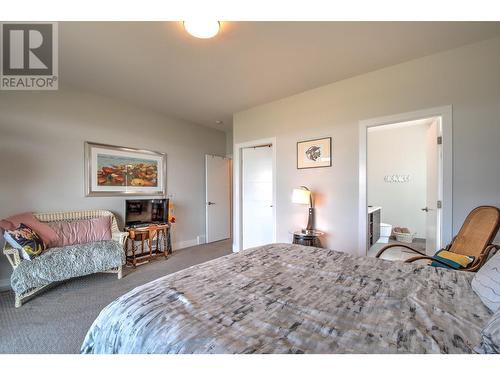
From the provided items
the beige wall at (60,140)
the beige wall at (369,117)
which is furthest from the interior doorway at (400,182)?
the beige wall at (60,140)

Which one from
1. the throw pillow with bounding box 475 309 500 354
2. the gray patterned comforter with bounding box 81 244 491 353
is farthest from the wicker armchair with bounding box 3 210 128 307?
the throw pillow with bounding box 475 309 500 354

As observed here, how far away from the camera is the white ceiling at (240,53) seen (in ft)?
6.10

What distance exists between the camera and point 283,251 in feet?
5.87

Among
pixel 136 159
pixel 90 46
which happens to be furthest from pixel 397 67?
pixel 136 159

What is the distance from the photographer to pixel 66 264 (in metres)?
2.35

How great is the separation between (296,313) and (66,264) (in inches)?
105

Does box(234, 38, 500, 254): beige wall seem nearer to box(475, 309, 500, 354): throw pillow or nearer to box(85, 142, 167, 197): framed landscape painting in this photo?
box(85, 142, 167, 197): framed landscape painting

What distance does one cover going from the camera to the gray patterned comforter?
74 centimetres

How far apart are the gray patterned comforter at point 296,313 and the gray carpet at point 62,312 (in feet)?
3.78

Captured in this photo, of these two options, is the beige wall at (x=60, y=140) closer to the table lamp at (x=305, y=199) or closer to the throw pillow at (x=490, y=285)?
the table lamp at (x=305, y=199)

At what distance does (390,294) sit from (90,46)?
3150mm

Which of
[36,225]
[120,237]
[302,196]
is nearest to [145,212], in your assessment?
[120,237]

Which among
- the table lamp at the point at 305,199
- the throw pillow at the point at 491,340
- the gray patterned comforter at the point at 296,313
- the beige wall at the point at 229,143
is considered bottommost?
the gray patterned comforter at the point at 296,313
